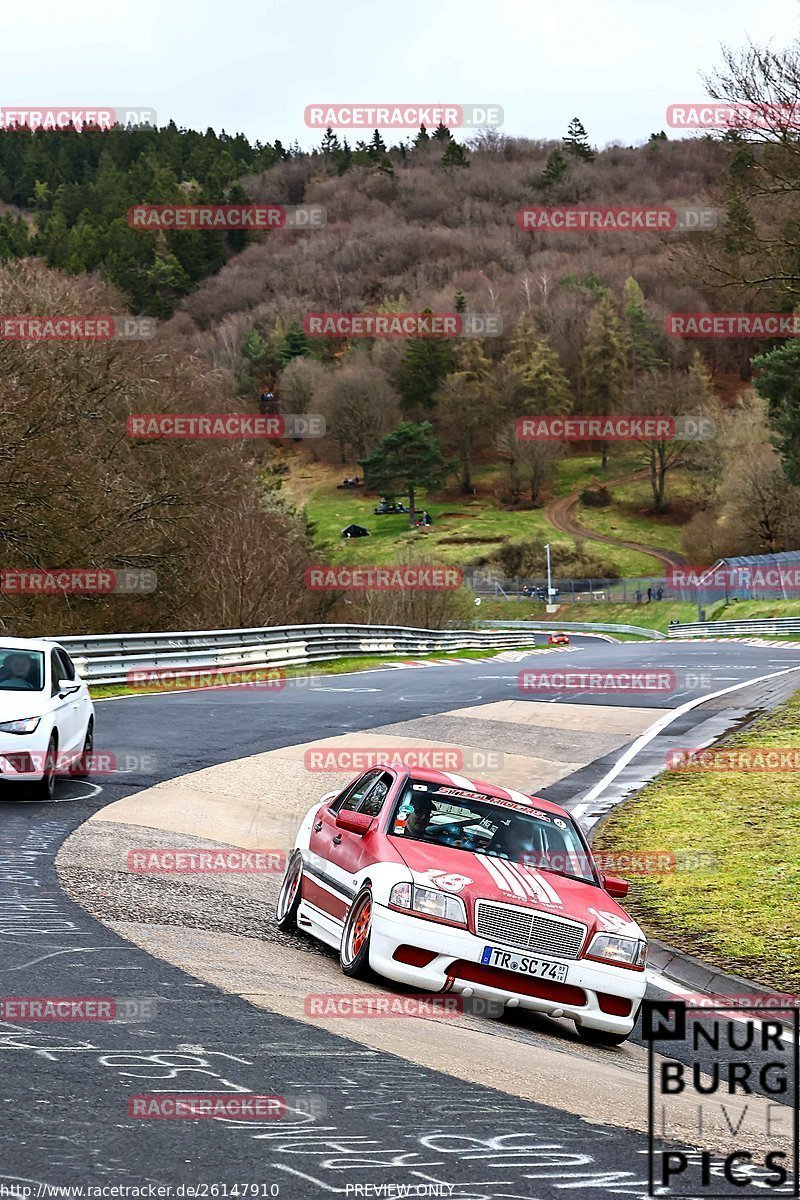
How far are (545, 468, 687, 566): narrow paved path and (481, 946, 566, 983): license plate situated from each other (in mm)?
109194

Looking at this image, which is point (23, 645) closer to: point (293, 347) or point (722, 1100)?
point (722, 1100)

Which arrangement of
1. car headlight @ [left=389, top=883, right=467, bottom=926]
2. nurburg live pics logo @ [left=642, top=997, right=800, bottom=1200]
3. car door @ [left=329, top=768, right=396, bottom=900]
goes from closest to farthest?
nurburg live pics logo @ [left=642, top=997, right=800, bottom=1200] < car headlight @ [left=389, top=883, right=467, bottom=926] < car door @ [left=329, top=768, right=396, bottom=900]

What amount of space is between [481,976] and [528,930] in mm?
389

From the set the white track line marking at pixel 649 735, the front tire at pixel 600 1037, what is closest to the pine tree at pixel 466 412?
the white track line marking at pixel 649 735

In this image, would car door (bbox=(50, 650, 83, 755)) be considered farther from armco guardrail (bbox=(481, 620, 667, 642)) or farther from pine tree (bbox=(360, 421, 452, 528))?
pine tree (bbox=(360, 421, 452, 528))

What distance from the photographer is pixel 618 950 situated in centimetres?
868

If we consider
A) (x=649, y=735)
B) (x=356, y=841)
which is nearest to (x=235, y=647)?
(x=649, y=735)

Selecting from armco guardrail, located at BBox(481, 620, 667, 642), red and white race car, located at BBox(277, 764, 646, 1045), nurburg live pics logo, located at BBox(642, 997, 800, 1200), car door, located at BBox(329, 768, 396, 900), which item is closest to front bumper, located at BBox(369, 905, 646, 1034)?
red and white race car, located at BBox(277, 764, 646, 1045)

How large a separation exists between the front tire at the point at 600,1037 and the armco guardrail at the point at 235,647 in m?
16.6

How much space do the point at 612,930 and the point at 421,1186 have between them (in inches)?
163

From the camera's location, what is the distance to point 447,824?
31.7 feet

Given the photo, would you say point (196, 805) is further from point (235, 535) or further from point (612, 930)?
point (235, 535)

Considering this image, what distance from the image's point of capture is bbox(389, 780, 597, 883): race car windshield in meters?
9.51

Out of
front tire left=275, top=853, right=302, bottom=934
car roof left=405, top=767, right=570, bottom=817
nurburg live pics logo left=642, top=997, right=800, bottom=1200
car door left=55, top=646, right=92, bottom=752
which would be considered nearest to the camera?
nurburg live pics logo left=642, top=997, right=800, bottom=1200
